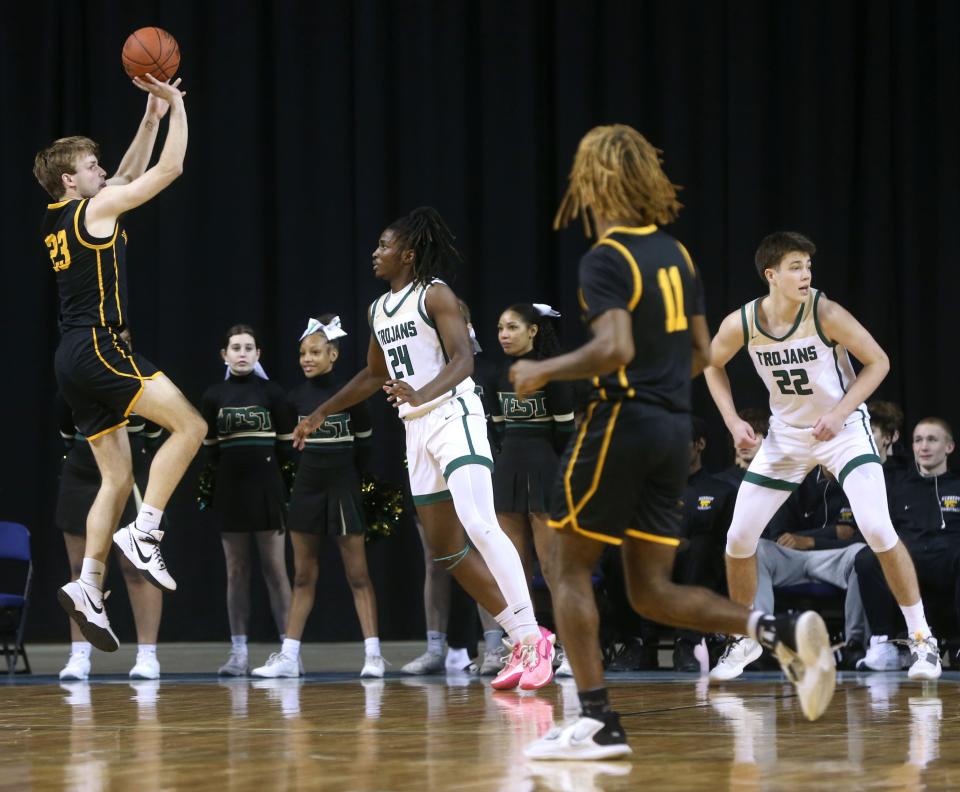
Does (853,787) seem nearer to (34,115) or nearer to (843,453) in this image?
(843,453)

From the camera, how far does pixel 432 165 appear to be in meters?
9.90

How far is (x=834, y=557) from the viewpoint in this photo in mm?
7469

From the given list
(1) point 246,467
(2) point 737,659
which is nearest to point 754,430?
(2) point 737,659

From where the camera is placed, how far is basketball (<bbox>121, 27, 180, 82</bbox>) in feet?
19.2

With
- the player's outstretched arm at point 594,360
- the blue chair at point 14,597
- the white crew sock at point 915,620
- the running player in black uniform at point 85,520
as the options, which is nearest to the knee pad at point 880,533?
the white crew sock at point 915,620

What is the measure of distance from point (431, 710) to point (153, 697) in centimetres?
138

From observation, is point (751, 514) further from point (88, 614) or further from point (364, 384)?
point (88, 614)

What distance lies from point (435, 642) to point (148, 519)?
7.68 ft

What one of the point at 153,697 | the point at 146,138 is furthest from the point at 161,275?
the point at 153,697

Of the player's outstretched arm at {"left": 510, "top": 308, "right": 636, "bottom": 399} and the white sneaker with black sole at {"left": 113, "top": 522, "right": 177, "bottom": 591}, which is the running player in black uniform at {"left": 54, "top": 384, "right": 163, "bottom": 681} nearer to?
the white sneaker with black sole at {"left": 113, "top": 522, "right": 177, "bottom": 591}

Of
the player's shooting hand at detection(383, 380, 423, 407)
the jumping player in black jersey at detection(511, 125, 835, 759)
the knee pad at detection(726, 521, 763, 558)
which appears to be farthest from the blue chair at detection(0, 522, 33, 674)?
the jumping player in black jersey at detection(511, 125, 835, 759)

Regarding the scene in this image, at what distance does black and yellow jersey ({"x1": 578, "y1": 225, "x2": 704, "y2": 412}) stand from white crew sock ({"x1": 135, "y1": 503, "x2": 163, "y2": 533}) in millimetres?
2517

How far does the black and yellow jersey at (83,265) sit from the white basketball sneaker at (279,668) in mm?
2123

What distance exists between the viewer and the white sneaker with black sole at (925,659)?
6.01 metres
